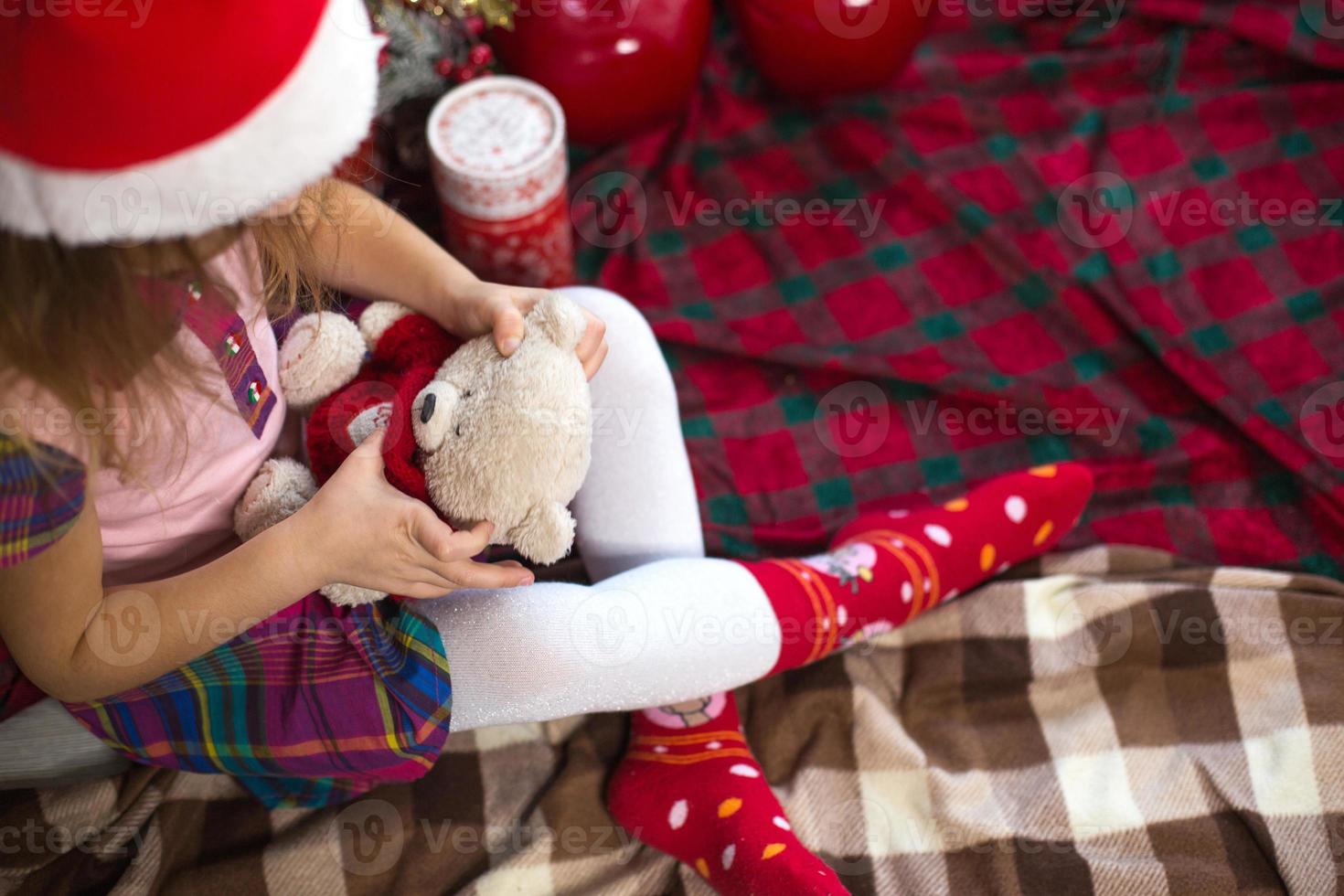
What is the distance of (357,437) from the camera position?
603mm

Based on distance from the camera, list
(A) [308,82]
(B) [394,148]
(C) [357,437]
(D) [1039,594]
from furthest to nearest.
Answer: (B) [394,148], (D) [1039,594], (C) [357,437], (A) [308,82]

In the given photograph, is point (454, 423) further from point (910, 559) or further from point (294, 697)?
point (910, 559)

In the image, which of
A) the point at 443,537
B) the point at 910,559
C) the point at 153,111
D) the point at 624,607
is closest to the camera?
the point at 153,111

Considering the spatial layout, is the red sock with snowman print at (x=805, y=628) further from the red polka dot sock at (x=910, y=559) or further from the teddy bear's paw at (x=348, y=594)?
the teddy bear's paw at (x=348, y=594)

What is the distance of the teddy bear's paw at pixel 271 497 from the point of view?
0.60 m

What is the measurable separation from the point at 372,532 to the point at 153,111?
0.78ft

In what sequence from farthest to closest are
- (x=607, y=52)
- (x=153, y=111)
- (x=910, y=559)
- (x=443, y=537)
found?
(x=607, y=52)
(x=910, y=559)
(x=443, y=537)
(x=153, y=111)

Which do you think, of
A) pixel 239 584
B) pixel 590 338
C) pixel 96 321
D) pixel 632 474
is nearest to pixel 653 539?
pixel 632 474

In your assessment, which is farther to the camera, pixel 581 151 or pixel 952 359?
pixel 581 151

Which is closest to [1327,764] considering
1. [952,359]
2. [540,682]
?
[952,359]

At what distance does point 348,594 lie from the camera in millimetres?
607

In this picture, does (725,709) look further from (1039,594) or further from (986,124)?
(986,124)

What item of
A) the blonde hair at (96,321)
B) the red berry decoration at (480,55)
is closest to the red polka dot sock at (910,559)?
the blonde hair at (96,321)

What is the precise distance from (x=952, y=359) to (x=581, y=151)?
0.43 metres
